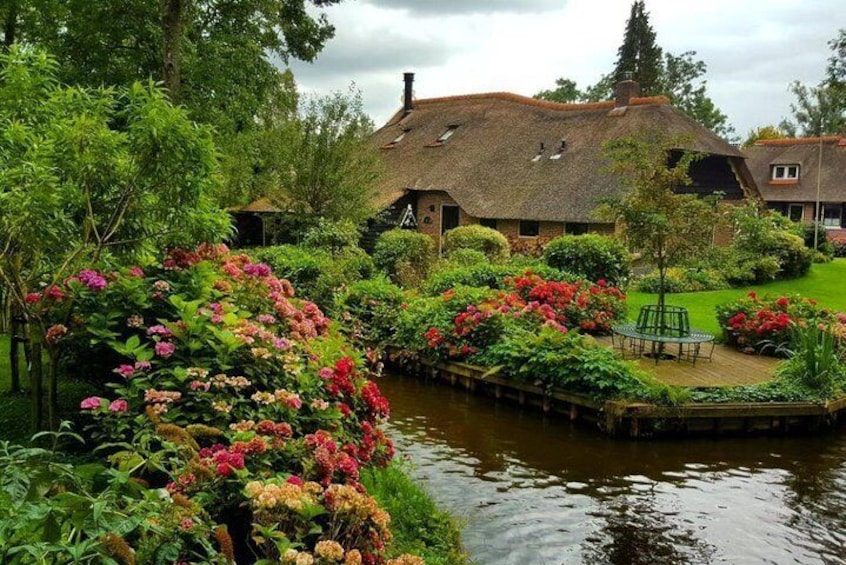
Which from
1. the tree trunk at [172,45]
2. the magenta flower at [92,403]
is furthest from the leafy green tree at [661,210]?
the magenta flower at [92,403]

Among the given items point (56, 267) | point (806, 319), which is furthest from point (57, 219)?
point (806, 319)

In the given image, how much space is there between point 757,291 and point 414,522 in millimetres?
19151

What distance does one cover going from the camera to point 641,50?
51.3m

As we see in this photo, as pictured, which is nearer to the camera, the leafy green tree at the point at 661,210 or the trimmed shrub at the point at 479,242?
the leafy green tree at the point at 661,210

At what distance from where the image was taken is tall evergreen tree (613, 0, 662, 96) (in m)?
50.8

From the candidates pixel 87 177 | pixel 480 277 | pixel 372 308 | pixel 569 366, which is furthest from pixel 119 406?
pixel 480 277

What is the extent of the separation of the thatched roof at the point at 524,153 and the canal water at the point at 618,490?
17.4 meters

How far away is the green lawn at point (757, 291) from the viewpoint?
57.7 feet

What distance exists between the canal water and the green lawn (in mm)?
6416

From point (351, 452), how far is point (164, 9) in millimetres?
12239

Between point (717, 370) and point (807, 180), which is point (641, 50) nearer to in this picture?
point (807, 180)

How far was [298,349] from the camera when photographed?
5.59 meters

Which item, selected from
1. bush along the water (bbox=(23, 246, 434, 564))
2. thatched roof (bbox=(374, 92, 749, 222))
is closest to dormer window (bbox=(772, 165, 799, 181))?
thatched roof (bbox=(374, 92, 749, 222))

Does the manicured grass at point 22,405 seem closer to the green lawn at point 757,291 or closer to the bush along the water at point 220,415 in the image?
the bush along the water at point 220,415
